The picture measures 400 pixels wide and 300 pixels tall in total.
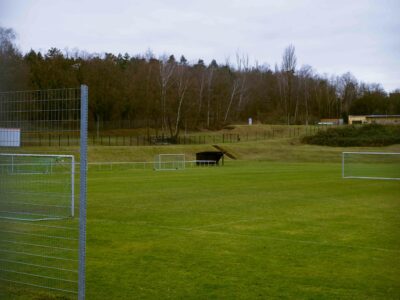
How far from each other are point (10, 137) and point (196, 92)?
9218 cm

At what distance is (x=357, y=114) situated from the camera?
384ft

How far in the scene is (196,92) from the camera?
100938 millimetres

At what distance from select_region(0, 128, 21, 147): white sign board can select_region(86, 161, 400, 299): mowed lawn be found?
7.81ft

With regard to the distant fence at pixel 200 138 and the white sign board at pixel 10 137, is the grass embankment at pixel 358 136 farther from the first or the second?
the white sign board at pixel 10 137

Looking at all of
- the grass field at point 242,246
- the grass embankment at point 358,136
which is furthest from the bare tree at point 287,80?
the grass field at point 242,246

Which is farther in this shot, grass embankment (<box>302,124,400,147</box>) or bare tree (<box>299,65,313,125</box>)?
bare tree (<box>299,65,313,125</box>)

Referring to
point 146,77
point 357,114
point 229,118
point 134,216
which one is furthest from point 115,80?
point 134,216

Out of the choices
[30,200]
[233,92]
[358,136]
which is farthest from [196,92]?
[30,200]

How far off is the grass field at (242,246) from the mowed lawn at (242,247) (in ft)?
0.06

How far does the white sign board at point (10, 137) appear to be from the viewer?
8.50m

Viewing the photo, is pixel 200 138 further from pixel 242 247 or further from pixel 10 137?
pixel 10 137

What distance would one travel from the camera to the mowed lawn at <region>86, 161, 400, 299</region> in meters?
9.09

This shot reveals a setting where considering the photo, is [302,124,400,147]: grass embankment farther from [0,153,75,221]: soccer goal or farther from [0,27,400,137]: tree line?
[0,153,75,221]: soccer goal

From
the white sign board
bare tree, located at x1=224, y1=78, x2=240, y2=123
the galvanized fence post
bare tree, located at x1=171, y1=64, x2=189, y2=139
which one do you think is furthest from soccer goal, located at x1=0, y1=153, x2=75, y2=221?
bare tree, located at x1=224, y1=78, x2=240, y2=123
